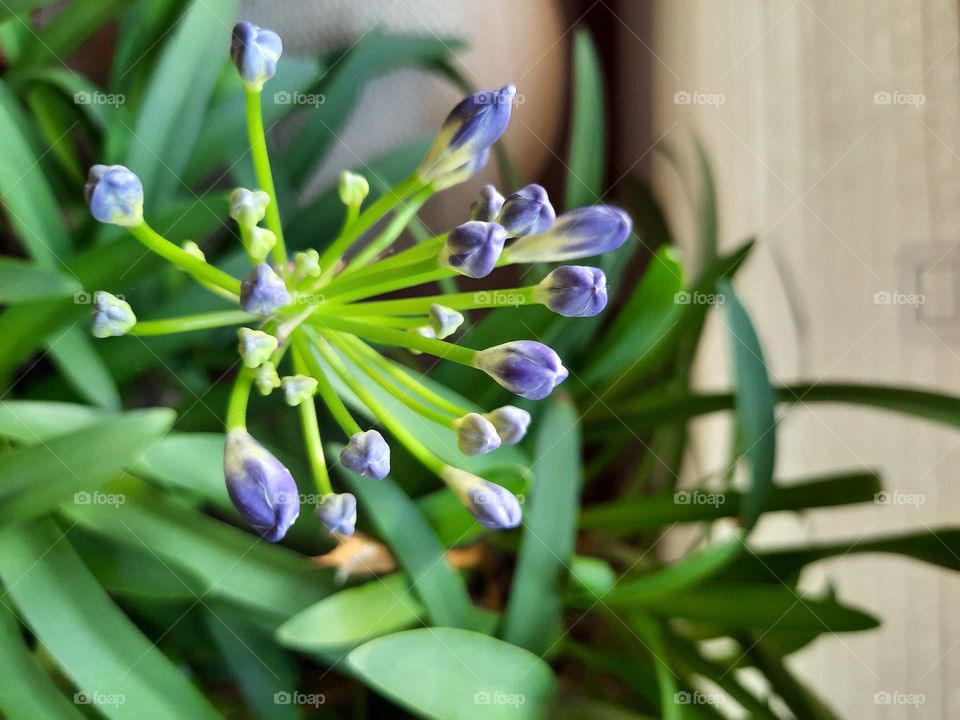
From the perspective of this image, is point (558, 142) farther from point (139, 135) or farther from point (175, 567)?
point (175, 567)

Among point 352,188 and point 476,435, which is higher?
point 352,188

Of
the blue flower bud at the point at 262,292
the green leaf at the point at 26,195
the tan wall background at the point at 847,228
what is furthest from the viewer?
the tan wall background at the point at 847,228

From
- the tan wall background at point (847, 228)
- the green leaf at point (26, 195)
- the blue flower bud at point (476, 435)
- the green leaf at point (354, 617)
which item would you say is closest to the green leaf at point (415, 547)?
the green leaf at point (354, 617)

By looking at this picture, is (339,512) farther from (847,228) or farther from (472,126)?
(847,228)

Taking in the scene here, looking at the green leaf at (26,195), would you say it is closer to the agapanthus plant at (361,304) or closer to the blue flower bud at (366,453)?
→ the agapanthus plant at (361,304)

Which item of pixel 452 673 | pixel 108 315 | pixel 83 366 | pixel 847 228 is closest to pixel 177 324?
pixel 108 315

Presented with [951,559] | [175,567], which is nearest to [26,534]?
[175,567]

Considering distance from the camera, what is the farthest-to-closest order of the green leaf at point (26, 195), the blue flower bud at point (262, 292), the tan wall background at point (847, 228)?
1. the tan wall background at point (847, 228)
2. the green leaf at point (26, 195)
3. the blue flower bud at point (262, 292)
